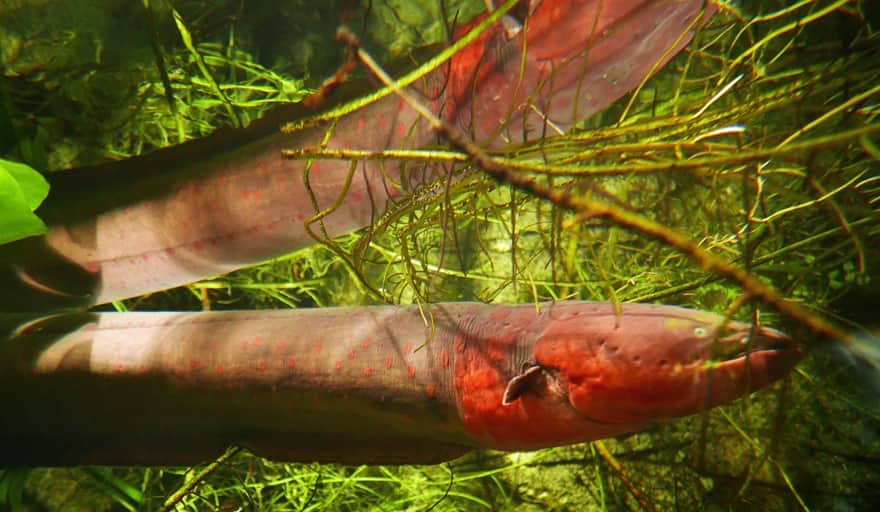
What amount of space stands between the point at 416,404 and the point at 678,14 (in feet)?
5.21

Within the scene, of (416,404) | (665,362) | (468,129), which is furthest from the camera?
(468,129)

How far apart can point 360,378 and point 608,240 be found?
1.08 m

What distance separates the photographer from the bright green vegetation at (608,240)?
1647 mm

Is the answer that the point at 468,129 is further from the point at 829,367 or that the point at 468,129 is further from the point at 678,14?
the point at 829,367

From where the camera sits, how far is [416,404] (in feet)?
5.52

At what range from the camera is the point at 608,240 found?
1.98m

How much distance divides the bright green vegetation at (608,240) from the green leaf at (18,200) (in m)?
0.67

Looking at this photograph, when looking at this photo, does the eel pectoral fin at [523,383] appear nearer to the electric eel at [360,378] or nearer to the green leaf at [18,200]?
the electric eel at [360,378]

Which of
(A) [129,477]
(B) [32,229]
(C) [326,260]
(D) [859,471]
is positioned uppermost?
(B) [32,229]

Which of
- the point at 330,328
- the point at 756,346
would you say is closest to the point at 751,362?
the point at 756,346

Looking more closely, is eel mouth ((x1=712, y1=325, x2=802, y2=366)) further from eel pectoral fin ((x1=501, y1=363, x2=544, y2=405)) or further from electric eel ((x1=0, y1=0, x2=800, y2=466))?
eel pectoral fin ((x1=501, y1=363, x2=544, y2=405))

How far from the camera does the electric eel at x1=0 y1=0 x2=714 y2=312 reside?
174 centimetres

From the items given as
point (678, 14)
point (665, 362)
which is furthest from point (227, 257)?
point (678, 14)

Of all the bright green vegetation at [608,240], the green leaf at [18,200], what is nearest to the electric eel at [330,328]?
the bright green vegetation at [608,240]
